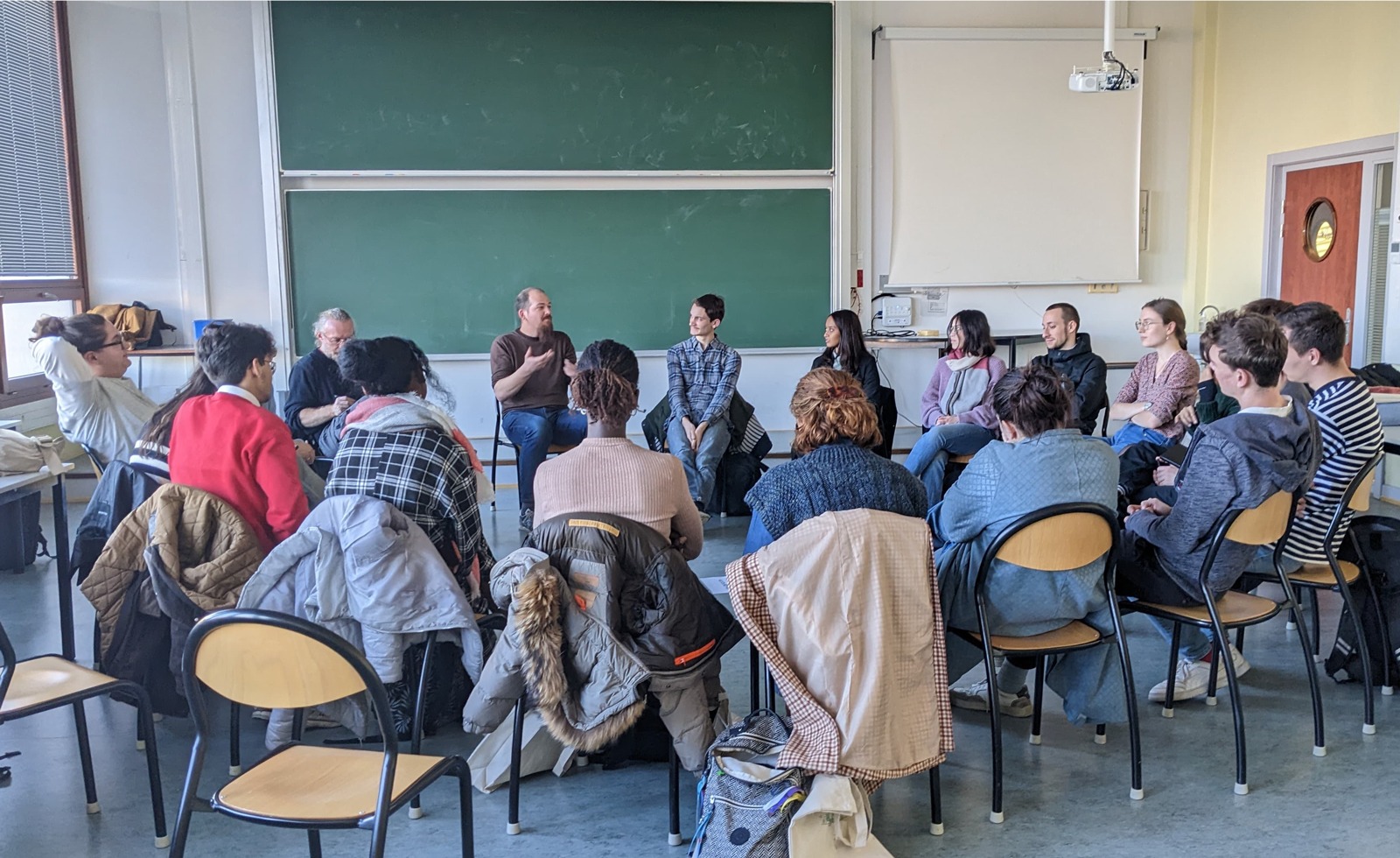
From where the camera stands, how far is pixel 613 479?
2633 millimetres

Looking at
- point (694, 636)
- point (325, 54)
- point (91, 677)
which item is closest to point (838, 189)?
point (325, 54)

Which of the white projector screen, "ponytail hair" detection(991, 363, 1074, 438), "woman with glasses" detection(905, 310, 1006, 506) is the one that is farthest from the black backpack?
the white projector screen

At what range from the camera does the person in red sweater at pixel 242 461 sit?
2.82m

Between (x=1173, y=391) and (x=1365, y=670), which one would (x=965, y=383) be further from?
(x=1365, y=670)

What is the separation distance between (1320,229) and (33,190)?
24.6ft

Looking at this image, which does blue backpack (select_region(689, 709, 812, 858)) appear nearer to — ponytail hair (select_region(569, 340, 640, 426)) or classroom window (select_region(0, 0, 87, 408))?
ponytail hair (select_region(569, 340, 640, 426))

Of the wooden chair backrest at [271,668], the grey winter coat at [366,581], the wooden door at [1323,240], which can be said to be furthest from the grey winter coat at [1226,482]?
the wooden door at [1323,240]

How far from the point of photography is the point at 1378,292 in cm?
591

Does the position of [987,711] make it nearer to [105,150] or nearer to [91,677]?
[91,677]

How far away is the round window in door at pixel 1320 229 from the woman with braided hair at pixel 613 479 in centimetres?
524

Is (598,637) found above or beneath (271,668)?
beneath

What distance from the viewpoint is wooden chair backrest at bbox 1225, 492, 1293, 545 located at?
8.75 feet

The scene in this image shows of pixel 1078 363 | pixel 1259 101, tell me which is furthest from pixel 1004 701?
pixel 1259 101

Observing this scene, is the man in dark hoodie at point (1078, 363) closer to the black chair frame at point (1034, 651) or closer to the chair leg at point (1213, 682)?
the chair leg at point (1213, 682)
